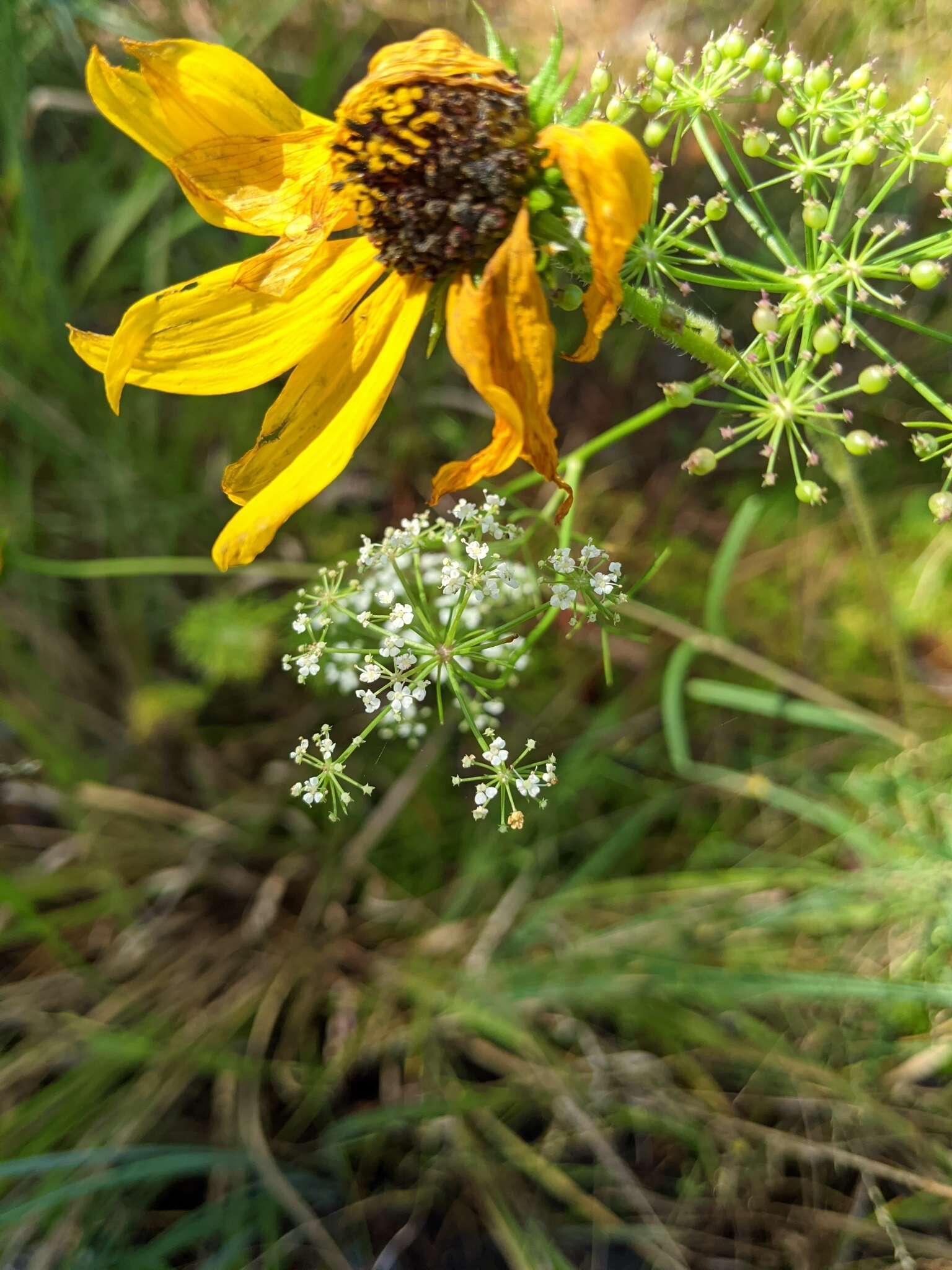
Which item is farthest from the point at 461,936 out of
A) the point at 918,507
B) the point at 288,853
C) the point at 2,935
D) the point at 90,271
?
the point at 90,271

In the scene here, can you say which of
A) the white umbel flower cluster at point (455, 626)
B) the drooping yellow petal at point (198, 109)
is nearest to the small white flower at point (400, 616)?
the white umbel flower cluster at point (455, 626)

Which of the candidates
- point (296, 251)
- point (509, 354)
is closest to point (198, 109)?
point (296, 251)

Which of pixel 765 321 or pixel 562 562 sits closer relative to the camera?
pixel 765 321

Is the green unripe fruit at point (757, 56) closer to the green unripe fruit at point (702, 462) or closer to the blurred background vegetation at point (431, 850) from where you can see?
the green unripe fruit at point (702, 462)

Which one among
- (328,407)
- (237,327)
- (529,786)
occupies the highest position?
(237,327)

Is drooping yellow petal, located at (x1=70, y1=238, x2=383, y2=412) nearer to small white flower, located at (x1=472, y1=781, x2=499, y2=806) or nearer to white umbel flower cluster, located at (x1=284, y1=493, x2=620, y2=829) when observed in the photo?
white umbel flower cluster, located at (x1=284, y1=493, x2=620, y2=829)

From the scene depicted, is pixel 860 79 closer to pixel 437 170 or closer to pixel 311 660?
pixel 437 170

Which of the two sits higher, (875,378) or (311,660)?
(875,378)
